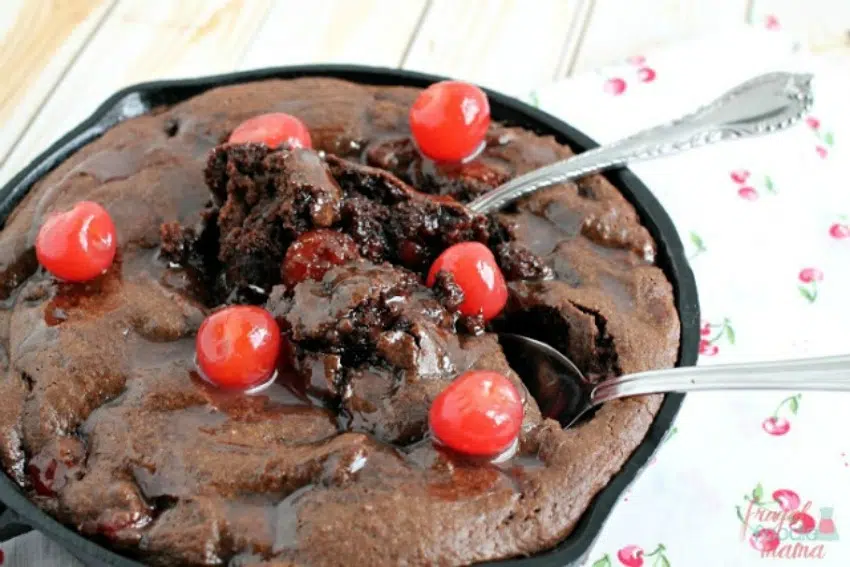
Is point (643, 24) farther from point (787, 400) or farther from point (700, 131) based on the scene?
point (787, 400)

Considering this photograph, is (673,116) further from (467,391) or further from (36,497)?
(36,497)

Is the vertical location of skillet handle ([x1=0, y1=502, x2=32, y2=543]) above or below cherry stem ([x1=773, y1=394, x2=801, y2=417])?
below

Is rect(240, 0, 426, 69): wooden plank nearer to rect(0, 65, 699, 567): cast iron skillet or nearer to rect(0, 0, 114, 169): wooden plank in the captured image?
rect(0, 0, 114, 169): wooden plank

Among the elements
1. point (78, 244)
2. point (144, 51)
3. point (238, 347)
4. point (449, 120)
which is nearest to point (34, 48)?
point (144, 51)

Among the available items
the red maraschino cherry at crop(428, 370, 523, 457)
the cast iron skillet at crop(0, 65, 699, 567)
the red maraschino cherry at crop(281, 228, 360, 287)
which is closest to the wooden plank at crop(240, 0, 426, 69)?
the cast iron skillet at crop(0, 65, 699, 567)

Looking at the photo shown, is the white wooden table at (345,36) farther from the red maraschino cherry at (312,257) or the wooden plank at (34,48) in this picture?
the red maraschino cherry at (312,257)
